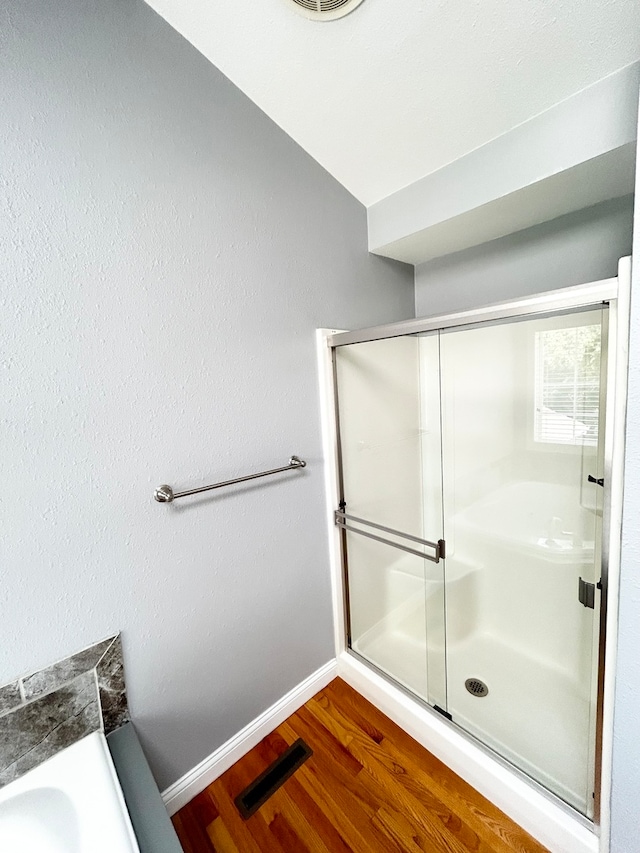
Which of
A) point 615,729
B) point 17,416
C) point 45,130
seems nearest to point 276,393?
point 17,416

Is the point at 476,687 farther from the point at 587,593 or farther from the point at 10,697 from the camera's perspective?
the point at 10,697

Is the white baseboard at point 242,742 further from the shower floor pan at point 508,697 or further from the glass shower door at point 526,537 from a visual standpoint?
the glass shower door at point 526,537

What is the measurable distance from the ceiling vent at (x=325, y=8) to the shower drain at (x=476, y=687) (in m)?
2.35

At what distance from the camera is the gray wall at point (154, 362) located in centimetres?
81

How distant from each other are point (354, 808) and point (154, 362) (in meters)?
1.57

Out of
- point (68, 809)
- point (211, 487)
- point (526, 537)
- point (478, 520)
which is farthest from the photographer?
point (478, 520)

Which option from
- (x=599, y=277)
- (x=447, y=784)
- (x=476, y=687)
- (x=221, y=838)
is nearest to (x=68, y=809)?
(x=221, y=838)

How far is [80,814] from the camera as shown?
0.73m

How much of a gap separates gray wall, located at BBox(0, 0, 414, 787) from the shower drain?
75cm

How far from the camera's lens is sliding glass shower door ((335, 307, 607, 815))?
4.39 ft

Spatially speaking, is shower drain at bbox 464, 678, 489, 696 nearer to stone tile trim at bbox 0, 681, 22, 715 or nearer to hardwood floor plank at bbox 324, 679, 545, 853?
hardwood floor plank at bbox 324, 679, 545, 853

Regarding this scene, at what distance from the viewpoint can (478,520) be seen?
5.81 ft

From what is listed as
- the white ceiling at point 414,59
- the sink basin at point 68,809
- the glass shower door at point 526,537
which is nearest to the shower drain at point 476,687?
the glass shower door at point 526,537

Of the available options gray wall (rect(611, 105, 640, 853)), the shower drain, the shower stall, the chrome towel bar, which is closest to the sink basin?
the chrome towel bar
